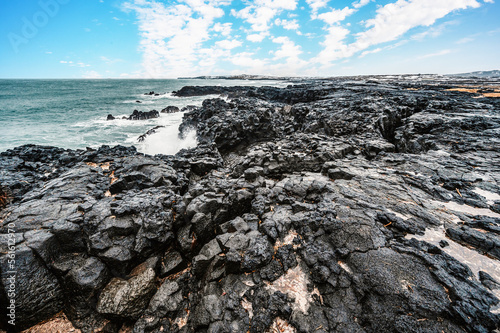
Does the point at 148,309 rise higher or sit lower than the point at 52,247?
lower

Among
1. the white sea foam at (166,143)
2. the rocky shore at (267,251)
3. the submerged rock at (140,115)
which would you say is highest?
the submerged rock at (140,115)

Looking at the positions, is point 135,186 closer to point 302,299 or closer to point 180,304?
point 180,304

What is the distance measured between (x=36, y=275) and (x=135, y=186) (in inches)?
165

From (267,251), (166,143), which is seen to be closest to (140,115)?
(166,143)

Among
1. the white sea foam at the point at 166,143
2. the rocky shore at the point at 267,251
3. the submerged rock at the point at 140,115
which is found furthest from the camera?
the submerged rock at the point at 140,115

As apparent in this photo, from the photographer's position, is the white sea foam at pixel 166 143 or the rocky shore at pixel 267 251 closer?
the rocky shore at pixel 267 251

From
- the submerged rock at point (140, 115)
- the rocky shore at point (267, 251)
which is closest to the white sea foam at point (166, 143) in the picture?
the rocky shore at point (267, 251)

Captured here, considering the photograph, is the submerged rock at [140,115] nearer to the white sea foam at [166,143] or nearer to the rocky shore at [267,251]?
the white sea foam at [166,143]

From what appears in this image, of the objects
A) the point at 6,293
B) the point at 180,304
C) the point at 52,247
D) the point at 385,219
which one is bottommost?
the point at 180,304

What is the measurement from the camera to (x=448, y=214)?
5816mm

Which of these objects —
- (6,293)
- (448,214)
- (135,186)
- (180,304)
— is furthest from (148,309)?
(448,214)

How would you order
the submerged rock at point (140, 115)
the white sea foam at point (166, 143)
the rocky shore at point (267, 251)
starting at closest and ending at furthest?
the rocky shore at point (267, 251) < the white sea foam at point (166, 143) < the submerged rock at point (140, 115)

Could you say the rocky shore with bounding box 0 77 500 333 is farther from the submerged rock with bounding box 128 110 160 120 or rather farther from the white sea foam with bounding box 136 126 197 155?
the submerged rock with bounding box 128 110 160 120

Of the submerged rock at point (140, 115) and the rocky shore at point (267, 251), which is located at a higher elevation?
the submerged rock at point (140, 115)
